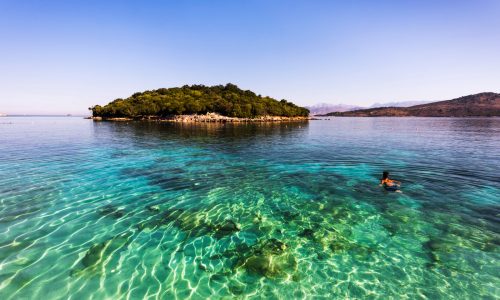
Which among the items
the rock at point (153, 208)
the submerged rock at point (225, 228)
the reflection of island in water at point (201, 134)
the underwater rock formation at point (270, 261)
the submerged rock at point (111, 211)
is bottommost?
the underwater rock formation at point (270, 261)

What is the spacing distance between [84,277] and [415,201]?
16.4 m

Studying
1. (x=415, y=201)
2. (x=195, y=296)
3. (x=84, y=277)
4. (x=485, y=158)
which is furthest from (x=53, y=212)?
(x=485, y=158)

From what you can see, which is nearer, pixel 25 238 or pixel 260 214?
pixel 25 238

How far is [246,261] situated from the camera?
8.56 meters

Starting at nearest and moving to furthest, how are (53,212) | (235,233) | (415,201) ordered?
(235,233) < (53,212) < (415,201)

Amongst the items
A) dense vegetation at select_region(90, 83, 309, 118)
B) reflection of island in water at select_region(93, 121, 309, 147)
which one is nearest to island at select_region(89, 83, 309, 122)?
dense vegetation at select_region(90, 83, 309, 118)

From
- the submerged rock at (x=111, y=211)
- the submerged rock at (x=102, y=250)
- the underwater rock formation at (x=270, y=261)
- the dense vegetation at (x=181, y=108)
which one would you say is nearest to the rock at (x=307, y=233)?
the underwater rock formation at (x=270, y=261)

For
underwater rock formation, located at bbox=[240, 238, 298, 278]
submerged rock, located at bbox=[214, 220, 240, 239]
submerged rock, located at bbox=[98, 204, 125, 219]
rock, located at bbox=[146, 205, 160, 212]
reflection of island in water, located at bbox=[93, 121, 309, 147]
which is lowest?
underwater rock formation, located at bbox=[240, 238, 298, 278]

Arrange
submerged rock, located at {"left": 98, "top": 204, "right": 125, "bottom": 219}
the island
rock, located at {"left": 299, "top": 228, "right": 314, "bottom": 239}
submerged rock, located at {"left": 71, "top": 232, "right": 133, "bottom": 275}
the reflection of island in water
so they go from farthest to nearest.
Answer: the island, the reflection of island in water, submerged rock, located at {"left": 98, "top": 204, "right": 125, "bottom": 219}, rock, located at {"left": 299, "top": 228, "right": 314, "bottom": 239}, submerged rock, located at {"left": 71, "top": 232, "right": 133, "bottom": 275}

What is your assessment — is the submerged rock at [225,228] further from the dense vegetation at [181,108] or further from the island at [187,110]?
the dense vegetation at [181,108]

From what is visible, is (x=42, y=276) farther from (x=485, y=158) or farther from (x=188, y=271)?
(x=485, y=158)

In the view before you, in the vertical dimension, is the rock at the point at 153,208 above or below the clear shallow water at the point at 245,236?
above

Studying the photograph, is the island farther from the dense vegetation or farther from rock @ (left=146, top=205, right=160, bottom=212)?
rock @ (left=146, top=205, right=160, bottom=212)

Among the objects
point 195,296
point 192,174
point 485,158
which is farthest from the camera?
point 485,158
